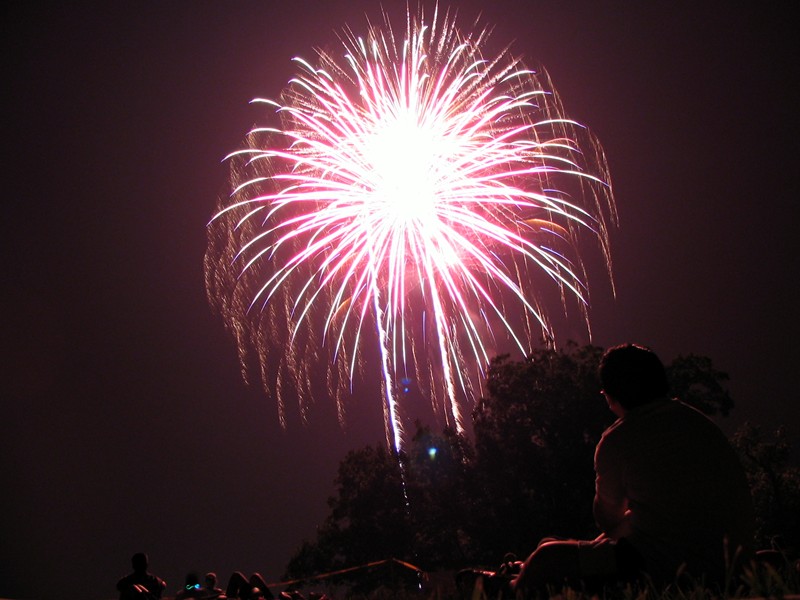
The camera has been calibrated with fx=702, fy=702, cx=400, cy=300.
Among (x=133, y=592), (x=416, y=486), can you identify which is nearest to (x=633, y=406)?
(x=133, y=592)

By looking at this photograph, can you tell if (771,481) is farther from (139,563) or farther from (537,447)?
(139,563)

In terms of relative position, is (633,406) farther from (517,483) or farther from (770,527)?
(770,527)

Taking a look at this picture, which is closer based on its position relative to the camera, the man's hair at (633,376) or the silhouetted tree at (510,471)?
the man's hair at (633,376)

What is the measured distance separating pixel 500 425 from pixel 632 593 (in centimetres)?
3604

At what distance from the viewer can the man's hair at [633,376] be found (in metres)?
4.66

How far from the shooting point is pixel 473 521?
125 feet

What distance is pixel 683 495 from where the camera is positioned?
4215mm

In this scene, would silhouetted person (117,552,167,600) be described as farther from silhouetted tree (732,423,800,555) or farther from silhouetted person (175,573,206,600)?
silhouetted tree (732,423,800,555)

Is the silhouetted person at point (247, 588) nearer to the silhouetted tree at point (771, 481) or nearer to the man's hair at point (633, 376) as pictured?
the man's hair at point (633, 376)

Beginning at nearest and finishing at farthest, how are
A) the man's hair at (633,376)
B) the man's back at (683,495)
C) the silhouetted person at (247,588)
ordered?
1. the man's back at (683,495)
2. the man's hair at (633,376)
3. the silhouetted person at (247,588)

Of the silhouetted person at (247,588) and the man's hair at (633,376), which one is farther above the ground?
the man's hair at (633,376)

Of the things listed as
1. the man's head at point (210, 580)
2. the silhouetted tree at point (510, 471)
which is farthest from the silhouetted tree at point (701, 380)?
the man's head at point (210, 580)

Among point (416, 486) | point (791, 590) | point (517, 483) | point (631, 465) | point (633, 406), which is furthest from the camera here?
point (416, 486)

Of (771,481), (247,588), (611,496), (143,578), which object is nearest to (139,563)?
(143,578)
